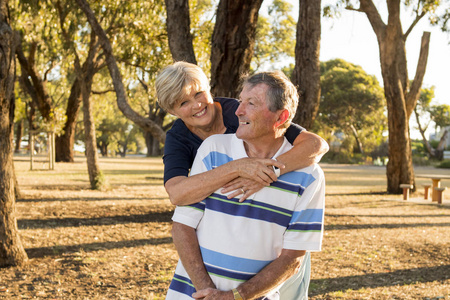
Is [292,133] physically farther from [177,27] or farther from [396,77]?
[396,77]

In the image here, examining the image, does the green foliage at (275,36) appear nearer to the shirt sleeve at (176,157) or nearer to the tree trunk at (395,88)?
the tree trunk at (395,88)

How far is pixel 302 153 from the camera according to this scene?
7.70 feet

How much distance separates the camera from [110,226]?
28.5 feet

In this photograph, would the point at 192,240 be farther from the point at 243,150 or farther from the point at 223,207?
the point at 243,150

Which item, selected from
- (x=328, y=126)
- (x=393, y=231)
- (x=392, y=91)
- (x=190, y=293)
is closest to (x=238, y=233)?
(x=190, y=293)

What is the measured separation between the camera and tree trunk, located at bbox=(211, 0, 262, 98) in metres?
6.86

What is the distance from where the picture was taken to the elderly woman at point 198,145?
7.27 ft

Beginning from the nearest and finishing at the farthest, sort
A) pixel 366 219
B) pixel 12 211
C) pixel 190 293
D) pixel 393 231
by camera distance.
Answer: pixel 190 293
pixel 12 211
pixel 393 231
pixel 366 219

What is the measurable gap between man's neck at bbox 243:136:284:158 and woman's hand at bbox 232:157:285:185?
0.62 feet

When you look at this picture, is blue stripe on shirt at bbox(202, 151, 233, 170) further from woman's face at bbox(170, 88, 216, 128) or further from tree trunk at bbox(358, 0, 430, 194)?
tree trunk at bbox(358, 0, 430, 194)

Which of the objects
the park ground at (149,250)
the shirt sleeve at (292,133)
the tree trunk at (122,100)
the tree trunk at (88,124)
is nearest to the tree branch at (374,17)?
the park ground at (149,250)

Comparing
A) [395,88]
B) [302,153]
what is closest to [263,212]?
[302,153]

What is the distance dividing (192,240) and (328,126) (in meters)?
39.5

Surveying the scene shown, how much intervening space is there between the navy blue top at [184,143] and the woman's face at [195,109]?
0.07 m
